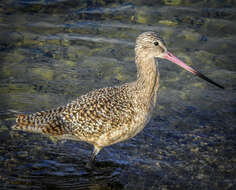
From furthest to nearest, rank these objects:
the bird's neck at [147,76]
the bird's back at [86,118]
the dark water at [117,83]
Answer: the bird's neck at [147,76]
the dark water at [117,83]
the bird's back at [86,118]

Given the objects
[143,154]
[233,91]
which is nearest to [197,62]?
[233,91]

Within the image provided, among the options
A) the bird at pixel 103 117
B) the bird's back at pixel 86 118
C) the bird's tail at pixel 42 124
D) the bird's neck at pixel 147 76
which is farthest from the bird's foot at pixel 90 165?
the bird's neck at pixel 147 76

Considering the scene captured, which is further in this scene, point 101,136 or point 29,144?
point 29,144

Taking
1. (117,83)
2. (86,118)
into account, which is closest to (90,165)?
(86,118)

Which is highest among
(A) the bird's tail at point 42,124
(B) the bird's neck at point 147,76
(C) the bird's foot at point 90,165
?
(B) the bird's neck at point 147,76

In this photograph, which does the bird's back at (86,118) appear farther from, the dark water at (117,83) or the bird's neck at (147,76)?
the dark water at (117,83)

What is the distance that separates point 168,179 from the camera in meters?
5.02

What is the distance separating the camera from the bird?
4.88 metres

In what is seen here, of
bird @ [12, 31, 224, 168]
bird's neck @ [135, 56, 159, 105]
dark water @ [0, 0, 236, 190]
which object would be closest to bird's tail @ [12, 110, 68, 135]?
bird @ [12, 31, 224, 168]

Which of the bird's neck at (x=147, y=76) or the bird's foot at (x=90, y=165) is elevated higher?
the bird's neck at (x=147, y=76)

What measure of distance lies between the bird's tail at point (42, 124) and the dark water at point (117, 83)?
599mm

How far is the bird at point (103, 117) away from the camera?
488 cm

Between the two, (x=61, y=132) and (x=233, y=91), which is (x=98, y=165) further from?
(x=233, y=91)

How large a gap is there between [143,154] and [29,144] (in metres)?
1.79
